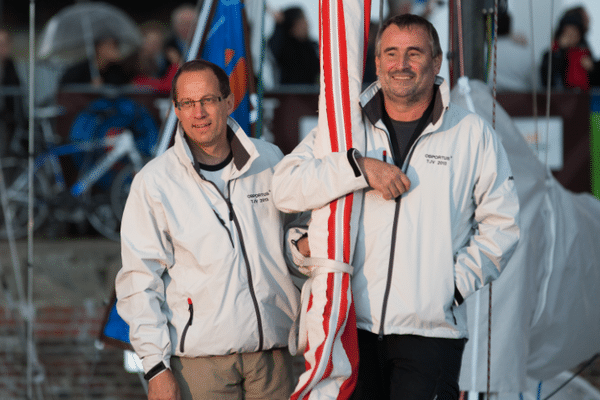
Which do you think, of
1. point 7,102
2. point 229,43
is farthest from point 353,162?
point 7,102

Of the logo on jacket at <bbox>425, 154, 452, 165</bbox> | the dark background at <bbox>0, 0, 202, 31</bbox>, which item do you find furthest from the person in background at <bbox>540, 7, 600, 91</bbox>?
the dark background at <bbox>0, 0, 202, 31</bbox>

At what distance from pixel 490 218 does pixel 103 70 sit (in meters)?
5.61

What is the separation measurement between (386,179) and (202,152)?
2.16ft

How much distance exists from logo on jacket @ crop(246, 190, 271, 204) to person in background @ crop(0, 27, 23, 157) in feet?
18.1

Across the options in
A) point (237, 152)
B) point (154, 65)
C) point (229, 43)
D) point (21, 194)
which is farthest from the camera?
point (154, 65)

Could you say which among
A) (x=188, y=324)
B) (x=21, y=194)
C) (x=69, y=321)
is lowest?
(x=69, y=321)

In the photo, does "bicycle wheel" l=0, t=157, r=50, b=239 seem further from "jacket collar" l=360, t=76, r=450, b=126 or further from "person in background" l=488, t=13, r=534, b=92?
"jacket collar" l=360, t=76, r=450, b=126

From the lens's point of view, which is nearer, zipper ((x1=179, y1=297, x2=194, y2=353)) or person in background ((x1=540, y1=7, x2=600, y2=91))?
zipper ((x1=179, y1=297, x2=194, y2=353))

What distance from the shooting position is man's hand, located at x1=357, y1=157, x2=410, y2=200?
2.20 m

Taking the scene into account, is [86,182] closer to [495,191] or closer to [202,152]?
[202,152]

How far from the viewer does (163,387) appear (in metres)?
2.30

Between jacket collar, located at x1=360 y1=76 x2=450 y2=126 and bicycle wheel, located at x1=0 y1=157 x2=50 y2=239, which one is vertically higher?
jacket collar, located at x1=360 y1=76 x2=450 y2=126

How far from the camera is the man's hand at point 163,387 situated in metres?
2.30

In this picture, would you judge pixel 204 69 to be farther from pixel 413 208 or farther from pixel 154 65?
pixel 154 65
